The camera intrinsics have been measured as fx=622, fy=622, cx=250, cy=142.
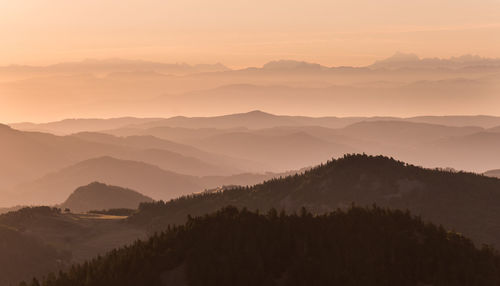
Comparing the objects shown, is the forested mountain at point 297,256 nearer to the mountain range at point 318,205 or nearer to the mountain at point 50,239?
the mountain at point 50,239

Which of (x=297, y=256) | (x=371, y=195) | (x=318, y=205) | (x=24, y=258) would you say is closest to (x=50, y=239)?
(x=24, y=258)

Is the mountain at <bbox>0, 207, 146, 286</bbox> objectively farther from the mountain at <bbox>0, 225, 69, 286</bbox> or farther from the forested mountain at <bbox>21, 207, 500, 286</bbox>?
the forested mountain at <bbox>21, 207, 500, 286</bbox>

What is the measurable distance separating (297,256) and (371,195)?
3450 inches

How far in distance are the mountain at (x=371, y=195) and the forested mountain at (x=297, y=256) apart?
67.9 m

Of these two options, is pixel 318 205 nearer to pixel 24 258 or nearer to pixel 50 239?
pixel 50 239

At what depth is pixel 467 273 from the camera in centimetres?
6009

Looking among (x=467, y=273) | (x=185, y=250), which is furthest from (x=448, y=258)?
(x=185, y=250)

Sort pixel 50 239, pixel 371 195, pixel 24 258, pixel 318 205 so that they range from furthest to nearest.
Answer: pixel 371 195 < pixel 318 205 < pixel 50 239 < pixel 24 258

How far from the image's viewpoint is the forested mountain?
2275 inches

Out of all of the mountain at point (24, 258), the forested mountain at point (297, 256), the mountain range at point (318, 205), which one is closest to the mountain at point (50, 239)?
the mountain at point (24, 258)

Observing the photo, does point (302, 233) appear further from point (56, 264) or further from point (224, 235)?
point (56, 264)

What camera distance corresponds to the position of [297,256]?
6078 centimetres

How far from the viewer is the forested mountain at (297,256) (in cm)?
5778

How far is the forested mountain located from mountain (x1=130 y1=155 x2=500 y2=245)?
67896 mm
